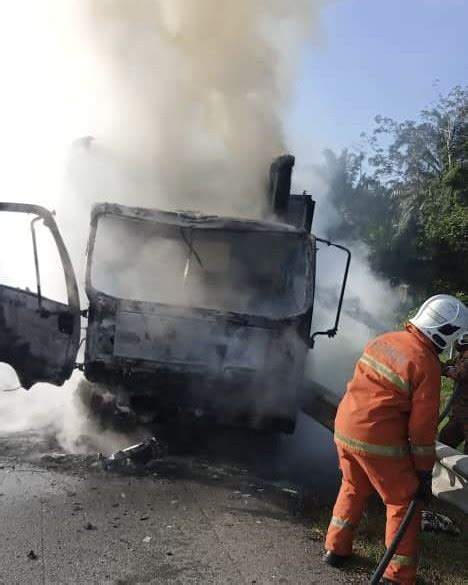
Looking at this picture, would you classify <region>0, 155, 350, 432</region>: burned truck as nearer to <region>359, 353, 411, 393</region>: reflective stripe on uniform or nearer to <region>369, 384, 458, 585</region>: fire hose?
<region>359, 353, 411, 393</region>: reflective stripe on uniform

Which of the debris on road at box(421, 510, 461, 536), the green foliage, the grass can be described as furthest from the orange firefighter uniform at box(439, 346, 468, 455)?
the green foliage

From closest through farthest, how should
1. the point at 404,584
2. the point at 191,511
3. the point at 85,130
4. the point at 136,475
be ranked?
the point at 404,584
the point at 191,511
the point at 136,475
the point at 85,130

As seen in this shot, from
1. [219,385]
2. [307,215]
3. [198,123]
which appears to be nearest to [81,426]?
[219,385]

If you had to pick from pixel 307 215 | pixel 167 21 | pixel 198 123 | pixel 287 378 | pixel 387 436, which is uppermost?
pixel 167 21

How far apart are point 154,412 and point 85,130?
224 inches

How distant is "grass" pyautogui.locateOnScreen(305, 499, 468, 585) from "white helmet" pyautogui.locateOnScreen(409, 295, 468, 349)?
132cm

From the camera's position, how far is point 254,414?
225 inches

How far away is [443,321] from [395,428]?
629 millimetres

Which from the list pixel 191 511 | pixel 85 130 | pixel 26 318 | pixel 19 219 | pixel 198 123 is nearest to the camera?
pixel 191 511

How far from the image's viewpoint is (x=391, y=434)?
12.1ft

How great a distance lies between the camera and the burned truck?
5.52m

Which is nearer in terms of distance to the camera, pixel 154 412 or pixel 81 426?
pixel 154 412

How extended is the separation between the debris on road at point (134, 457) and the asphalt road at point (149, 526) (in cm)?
8

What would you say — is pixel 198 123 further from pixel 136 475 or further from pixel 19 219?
pixel 136 475
